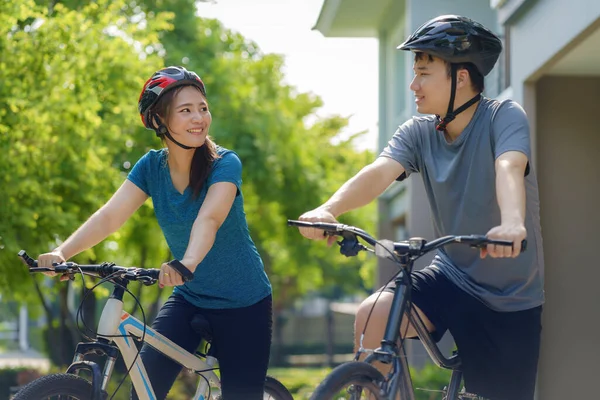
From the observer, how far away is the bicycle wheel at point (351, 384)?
3379 mm

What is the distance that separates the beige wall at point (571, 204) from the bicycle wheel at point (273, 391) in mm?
4723

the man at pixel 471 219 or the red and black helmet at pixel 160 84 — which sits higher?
the red and black helmet at pixel 160 84

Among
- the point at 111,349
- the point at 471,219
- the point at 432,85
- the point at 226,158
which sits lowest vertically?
the point at 111,349

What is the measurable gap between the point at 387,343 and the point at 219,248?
3.45ft

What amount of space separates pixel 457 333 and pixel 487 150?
0.69 m

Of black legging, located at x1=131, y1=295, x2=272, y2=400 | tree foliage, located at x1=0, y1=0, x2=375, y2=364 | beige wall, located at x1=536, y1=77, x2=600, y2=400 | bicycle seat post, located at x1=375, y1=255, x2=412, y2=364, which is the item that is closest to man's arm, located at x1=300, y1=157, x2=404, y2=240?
bicycle seat post, located at x1=375, y1=255, x2=412, y2=364

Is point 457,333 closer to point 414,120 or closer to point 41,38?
point 414,120

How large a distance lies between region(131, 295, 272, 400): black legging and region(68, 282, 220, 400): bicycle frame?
67 mm

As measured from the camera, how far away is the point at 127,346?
4.10m

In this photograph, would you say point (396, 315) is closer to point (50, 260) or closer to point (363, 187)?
point (363, 187)

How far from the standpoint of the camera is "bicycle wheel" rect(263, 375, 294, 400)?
4.72m

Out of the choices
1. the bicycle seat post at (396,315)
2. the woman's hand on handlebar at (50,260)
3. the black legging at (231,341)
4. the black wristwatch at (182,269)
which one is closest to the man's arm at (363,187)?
the bicycle seat post at (396,315)

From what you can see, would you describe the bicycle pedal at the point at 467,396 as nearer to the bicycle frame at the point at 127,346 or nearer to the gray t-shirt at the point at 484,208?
the gray t-shirt at the point at 484,208

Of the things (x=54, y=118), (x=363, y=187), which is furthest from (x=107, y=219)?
(x=54, y=118)
